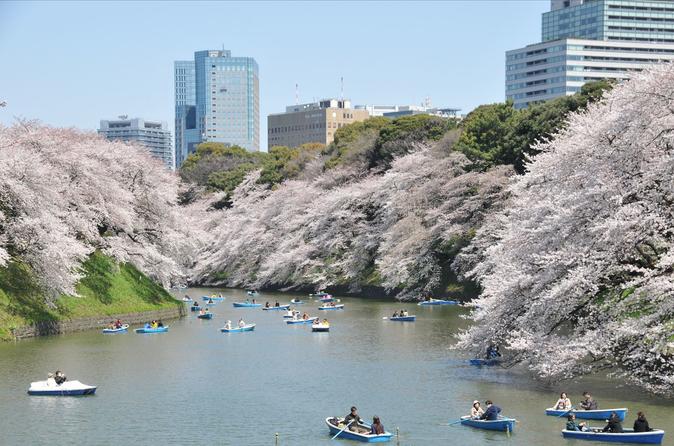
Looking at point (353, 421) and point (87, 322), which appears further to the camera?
point (87, 322)

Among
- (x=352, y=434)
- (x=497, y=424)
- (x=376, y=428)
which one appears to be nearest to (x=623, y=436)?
(x=497, y=424)

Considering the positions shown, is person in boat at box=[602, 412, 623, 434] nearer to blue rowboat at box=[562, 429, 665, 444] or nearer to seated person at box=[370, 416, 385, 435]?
blue rowboat at box=[562, 429, 665, 444]

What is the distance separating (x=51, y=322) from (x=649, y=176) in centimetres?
3081

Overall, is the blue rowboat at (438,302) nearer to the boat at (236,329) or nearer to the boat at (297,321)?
the boat at (297,321)

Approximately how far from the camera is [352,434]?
28.5 metres

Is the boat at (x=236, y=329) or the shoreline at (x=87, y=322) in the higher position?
the shoreline at (x=87, y=322)

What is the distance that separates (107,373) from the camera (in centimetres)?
3969

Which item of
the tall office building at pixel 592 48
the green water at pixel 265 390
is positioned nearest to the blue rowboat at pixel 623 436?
the green water at pixel 265 390

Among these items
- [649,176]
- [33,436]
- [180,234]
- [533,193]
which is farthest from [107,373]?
[180,234]

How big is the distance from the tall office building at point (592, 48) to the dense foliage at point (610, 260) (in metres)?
129

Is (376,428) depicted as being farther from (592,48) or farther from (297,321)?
(592,48)

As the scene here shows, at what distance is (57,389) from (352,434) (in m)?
11.8

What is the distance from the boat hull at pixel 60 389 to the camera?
34.6 metres

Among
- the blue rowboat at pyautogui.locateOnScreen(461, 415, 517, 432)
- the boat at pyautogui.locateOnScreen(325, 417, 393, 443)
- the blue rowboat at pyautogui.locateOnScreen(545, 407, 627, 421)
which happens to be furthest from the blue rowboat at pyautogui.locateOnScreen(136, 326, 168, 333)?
the blue rowboat at pyautogui.locateOnScreen(545, 407, 627, 421)
